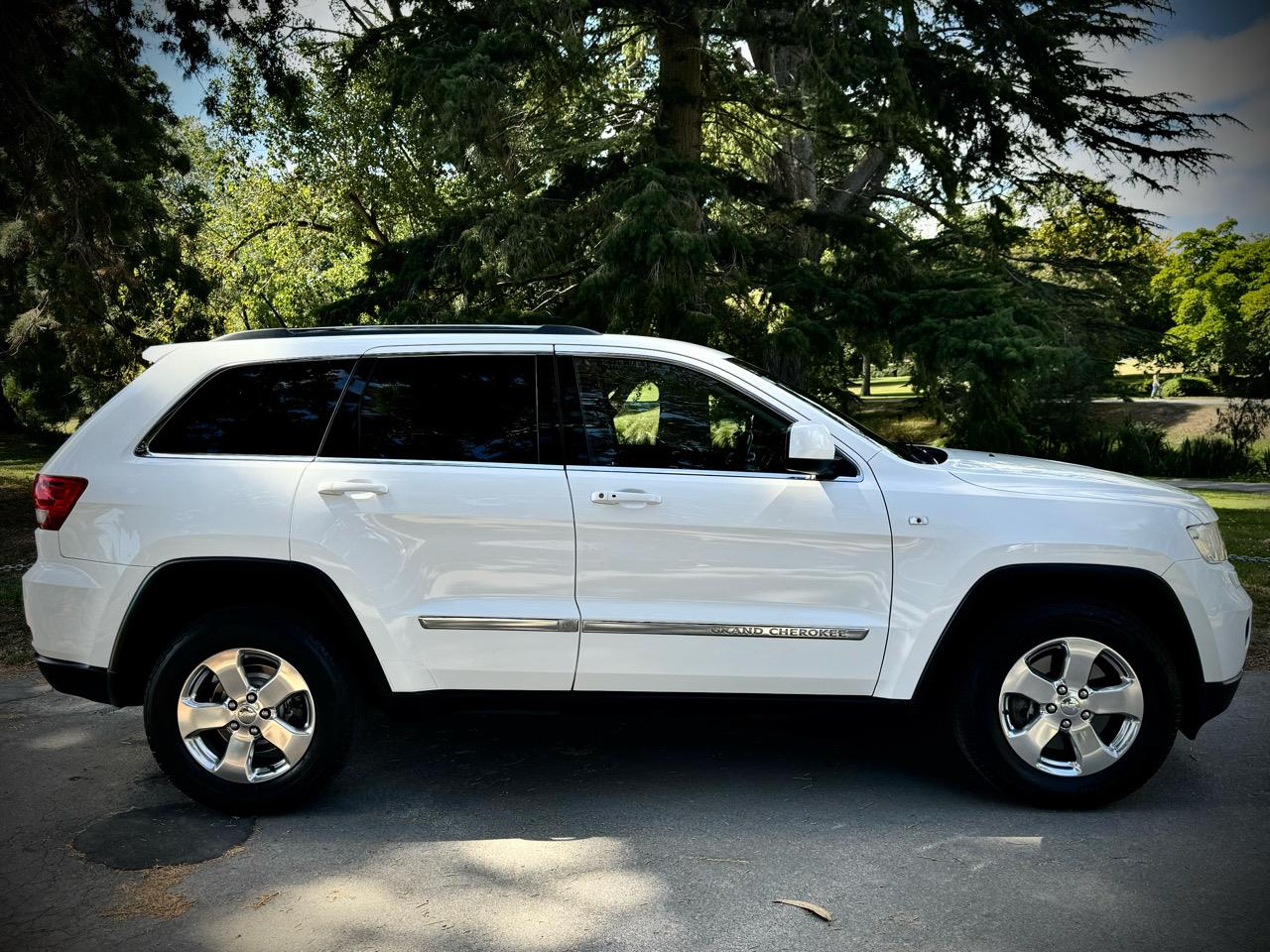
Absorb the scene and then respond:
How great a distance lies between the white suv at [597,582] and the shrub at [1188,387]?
153ft

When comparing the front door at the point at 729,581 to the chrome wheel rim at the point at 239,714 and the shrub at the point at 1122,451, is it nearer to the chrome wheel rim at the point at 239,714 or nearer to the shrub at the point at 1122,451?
the chrome wheel rim at the point at 239,714

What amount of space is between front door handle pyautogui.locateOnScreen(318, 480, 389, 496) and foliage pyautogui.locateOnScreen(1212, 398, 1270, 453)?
20.2 metres

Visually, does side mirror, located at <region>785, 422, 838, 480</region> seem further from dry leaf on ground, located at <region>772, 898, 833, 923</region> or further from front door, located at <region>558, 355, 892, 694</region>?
dry leaf on ground, located at <region>772, 898, 833, 923</region>

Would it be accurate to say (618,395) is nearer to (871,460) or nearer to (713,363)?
(713,363)

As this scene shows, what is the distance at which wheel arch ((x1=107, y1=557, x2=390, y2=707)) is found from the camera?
4.27m

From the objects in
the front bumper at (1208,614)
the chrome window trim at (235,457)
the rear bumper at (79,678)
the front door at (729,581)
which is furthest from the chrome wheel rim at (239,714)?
the front bumper at (1208,614)

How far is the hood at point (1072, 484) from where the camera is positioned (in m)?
4.34

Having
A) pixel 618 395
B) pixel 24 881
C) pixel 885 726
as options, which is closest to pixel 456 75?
pixel 618 395

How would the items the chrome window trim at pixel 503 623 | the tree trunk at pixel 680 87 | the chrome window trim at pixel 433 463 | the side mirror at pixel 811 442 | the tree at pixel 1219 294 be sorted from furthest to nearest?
the tree at pixel 1219 294 < the tree trunk at pixel 680 87 < the chrome window trim at pixel 433 463 < the chrome window trim at pixel 503 623 < the side mirror at pixel 811 442

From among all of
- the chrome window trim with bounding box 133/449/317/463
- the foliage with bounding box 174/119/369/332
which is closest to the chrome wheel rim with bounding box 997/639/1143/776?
the chrome window trim with bounding box 133/449/317/463

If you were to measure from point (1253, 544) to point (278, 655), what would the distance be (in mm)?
10183

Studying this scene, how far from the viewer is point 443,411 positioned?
4434mm

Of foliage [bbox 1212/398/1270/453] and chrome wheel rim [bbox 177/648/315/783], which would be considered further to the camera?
foliage [bbox 1212/398/1270/453]

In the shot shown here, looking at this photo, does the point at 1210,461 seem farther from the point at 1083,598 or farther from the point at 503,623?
the point at 503,623
